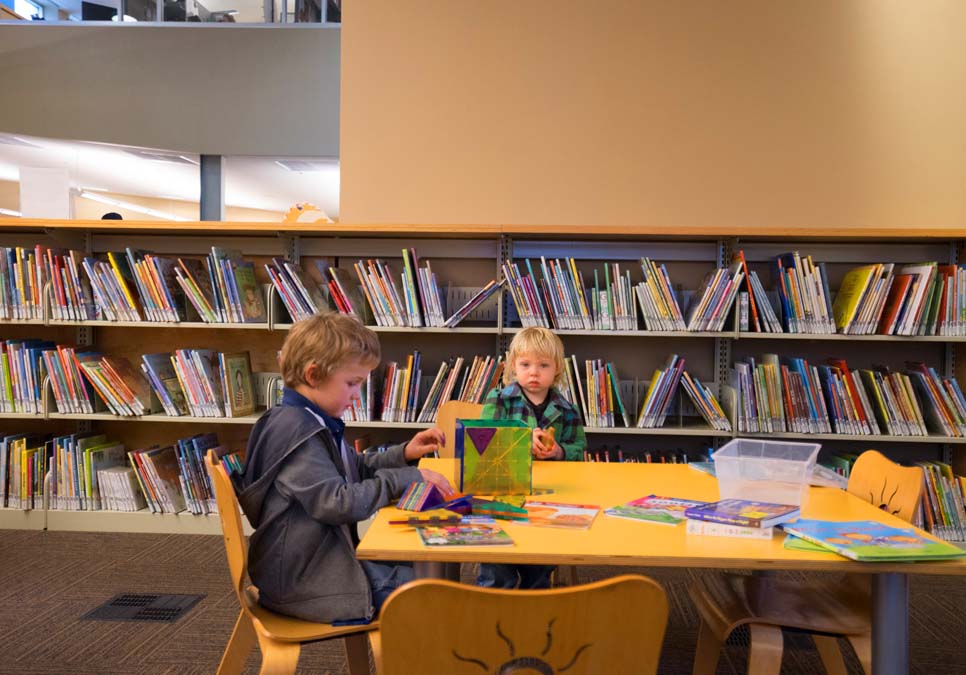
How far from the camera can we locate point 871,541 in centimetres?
156

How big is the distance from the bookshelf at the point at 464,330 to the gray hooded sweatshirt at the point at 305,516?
1.97 metres

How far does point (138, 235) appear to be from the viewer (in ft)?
14.1

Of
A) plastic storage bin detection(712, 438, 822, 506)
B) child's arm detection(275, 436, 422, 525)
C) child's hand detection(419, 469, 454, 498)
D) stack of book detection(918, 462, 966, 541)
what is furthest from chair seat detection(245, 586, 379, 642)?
stack of book detection(918, 462, 966, 541)

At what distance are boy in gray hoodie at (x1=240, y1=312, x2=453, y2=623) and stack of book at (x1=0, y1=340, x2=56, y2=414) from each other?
2.64m

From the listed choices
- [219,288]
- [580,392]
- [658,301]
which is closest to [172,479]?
[219,288]

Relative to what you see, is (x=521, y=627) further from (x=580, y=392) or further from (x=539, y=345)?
(x=580, y=392)

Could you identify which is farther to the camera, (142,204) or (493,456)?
(142,204)

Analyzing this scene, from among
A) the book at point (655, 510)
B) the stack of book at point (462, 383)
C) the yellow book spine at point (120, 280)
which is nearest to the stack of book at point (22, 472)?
the yellow book spine at point (120, 280)

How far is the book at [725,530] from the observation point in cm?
161

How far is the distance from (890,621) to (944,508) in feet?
8.17

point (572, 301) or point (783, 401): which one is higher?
point (572, 301)

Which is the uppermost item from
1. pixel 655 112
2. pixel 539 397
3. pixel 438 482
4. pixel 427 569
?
pixel 655 112

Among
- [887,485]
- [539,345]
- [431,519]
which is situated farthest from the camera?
[539,345]

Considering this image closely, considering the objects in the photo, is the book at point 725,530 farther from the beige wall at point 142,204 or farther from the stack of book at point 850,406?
the beige wall at point 142,204
